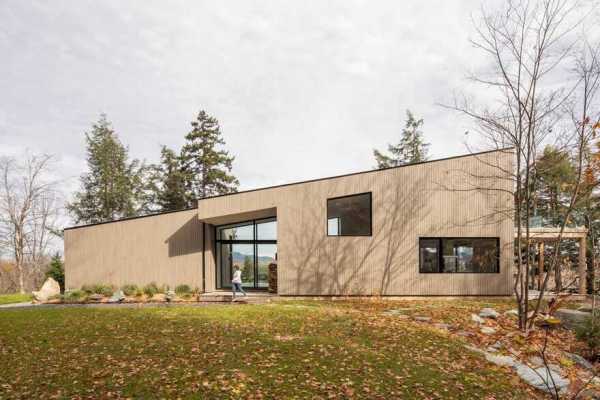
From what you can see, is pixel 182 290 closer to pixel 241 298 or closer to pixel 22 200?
pixel 241 298

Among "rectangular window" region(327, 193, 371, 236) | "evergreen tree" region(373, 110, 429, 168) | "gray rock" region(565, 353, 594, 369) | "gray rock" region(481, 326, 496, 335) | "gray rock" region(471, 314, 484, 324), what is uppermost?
"evergreen tree" region(373, 110, 429, 168)

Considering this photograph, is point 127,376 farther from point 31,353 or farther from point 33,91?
point 33,91

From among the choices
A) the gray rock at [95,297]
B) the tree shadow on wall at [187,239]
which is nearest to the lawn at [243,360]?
the gray rock at [95,297]

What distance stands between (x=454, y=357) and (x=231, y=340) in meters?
4.56

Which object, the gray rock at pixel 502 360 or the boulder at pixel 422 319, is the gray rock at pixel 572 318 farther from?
the gray rock at pixel 502 360

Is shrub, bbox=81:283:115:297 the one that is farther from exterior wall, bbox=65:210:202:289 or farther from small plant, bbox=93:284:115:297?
exterior wall, bbox=65:210:202:289


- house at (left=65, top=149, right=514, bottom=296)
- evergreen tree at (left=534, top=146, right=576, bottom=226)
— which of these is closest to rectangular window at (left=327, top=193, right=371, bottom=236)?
house at (left=65, top=149, right=514, bottom=296)

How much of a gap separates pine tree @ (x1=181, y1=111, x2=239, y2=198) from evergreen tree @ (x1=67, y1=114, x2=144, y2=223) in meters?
5.30

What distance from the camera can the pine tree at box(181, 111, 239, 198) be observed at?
113 feet

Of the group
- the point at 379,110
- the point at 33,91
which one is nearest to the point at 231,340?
the point at 33,91

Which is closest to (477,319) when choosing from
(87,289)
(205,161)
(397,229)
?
(397,229)

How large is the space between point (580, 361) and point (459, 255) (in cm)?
713

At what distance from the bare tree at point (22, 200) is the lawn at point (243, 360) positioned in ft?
61.5

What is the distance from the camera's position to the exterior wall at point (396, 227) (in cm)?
1464
